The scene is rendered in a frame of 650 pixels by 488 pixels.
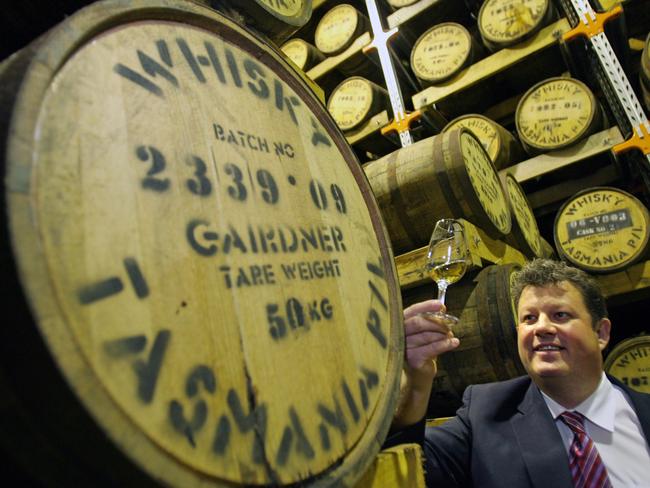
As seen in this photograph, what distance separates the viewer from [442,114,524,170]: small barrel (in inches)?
144

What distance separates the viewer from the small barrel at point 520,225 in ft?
Result: 10.2

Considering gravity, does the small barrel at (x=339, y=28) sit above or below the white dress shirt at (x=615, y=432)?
above

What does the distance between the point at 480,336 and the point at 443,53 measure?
280 centimetres

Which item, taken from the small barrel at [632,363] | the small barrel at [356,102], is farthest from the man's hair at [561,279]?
the small barrel at [356,102]

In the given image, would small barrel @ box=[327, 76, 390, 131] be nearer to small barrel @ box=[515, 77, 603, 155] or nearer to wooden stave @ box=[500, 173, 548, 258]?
small barrel @ box=[515, 77, 603, 155]

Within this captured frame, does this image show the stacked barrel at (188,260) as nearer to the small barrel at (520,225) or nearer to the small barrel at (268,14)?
the small barrel at (268,14)

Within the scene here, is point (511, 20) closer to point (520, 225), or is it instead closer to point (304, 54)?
point (520, 225)

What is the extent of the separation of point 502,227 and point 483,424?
1.26 meters

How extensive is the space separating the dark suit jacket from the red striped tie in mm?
56

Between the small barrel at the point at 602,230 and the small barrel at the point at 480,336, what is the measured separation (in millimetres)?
1167

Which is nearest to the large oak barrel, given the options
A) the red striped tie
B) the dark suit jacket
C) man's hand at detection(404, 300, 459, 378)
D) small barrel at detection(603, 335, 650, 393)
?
man's hand at detection(404, 300, 459, 378)

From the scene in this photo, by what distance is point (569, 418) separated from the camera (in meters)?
1.75

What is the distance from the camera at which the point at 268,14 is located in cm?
117

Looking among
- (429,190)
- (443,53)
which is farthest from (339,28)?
(429,190)
